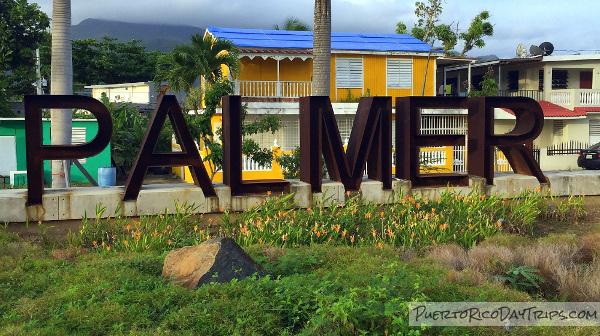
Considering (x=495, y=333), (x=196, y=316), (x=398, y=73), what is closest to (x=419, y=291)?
(x=495, y=333)

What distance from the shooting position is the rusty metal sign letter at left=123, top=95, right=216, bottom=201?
10289 mm

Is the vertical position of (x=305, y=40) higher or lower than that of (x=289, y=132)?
higher

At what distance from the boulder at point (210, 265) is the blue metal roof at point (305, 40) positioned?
60.0 ft

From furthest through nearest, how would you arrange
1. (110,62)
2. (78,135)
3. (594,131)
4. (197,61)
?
1. (110,62)
2. (594,131)
3. (78,135)
4. (197,61)

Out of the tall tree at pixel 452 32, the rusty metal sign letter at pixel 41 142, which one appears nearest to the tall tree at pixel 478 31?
the tall tree at pixel 452 32

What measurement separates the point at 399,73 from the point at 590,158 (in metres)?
9.09

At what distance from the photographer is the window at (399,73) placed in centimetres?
2724

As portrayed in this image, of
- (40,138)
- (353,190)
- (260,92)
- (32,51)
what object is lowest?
(353,190)

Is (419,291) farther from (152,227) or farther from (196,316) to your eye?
(152,227)

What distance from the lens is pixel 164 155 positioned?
34.4ft

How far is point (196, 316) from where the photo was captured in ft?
18.4

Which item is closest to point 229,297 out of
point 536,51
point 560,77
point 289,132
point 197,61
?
point 197,61

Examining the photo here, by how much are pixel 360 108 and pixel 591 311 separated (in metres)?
6.43

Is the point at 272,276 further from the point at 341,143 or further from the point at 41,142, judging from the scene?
the point at 41,142
